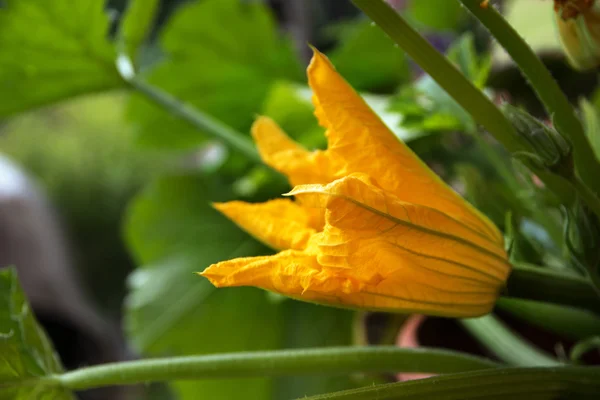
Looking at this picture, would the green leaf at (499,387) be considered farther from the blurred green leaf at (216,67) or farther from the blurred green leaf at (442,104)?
the blurred green leaf at (216,67)

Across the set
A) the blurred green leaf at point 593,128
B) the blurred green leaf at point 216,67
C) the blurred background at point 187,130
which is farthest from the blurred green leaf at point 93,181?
the blurred green leaf at point 593,128

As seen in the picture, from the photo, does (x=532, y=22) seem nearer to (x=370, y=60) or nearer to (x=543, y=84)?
(x=370, y=60)

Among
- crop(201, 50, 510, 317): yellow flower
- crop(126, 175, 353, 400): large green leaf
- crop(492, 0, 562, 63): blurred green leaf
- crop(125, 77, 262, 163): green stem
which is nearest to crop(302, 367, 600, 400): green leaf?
crop(201, 50, 510, 317): yellow flower

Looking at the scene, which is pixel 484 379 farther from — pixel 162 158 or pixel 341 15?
pixel 162 158

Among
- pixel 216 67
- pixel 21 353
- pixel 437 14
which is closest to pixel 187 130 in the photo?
pixel 216 67

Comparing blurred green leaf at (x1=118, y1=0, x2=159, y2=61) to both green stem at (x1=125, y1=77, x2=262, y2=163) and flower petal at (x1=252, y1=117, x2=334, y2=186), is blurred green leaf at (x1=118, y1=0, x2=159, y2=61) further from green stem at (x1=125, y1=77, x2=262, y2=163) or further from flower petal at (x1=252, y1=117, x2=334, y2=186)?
flower petal at (x1=252, y1=117, x2=334, y2=186)
